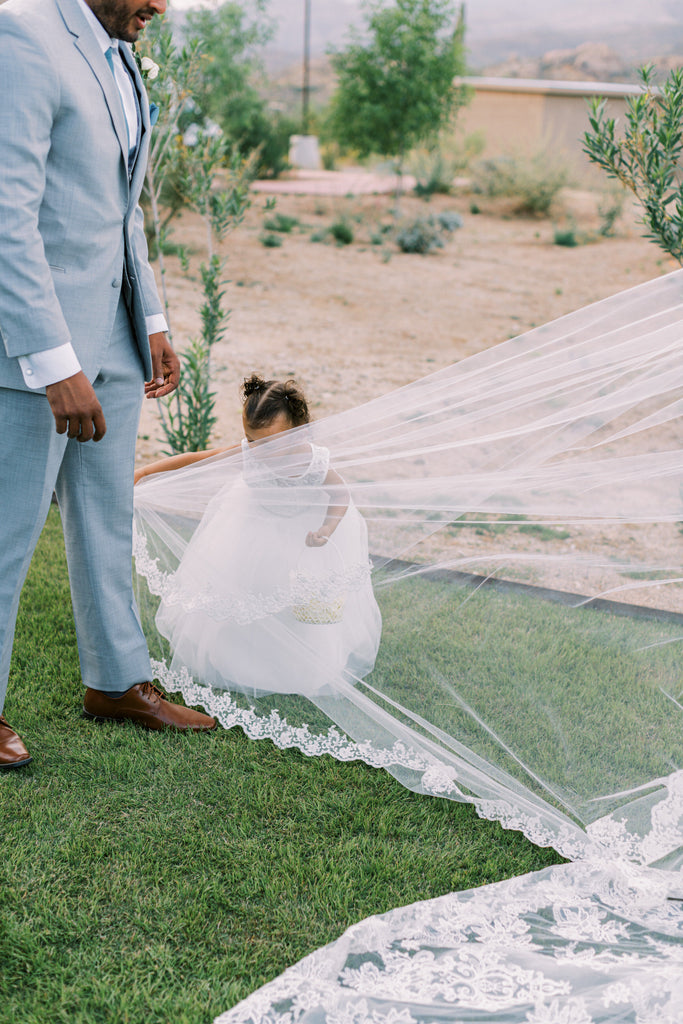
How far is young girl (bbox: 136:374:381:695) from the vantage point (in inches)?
93.4

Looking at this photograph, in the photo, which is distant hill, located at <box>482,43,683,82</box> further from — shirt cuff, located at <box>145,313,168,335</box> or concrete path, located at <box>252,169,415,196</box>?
shirt cuff, located at <box>145,313,168,335</box>

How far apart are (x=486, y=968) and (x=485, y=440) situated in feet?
3.90

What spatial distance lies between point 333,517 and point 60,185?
39.6 inches

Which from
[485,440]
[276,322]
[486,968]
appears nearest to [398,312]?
[276,322]

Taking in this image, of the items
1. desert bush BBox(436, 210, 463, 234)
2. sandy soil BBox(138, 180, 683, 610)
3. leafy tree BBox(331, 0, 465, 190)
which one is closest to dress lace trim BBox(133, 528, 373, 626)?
sandy soil BBox(138, 180, 683, 610)

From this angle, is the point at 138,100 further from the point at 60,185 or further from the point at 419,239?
the point at 419,239

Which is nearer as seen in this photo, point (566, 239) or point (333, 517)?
point (333, 517)

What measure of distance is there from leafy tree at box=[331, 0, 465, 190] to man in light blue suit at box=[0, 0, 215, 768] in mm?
15167

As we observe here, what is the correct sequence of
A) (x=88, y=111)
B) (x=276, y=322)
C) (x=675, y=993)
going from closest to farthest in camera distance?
(x=675, y=993), (x=88, y=111), (x=276, y=322)

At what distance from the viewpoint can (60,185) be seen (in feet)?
6.38

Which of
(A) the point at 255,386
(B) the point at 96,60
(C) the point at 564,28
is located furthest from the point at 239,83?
(C) the point at 564,28

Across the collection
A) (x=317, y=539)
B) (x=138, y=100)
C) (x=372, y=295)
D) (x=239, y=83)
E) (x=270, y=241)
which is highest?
(x=239, y=83)

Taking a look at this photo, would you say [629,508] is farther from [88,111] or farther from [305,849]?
[88,111]

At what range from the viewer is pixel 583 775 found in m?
2.05
